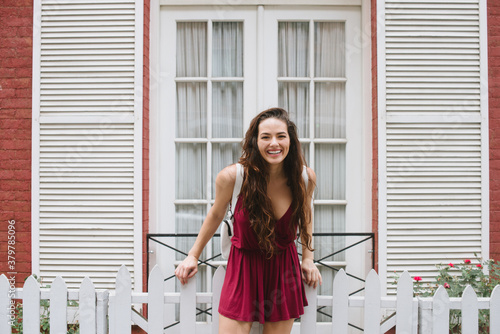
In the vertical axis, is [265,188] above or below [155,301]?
above

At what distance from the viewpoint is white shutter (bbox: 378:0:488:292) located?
3084 mm

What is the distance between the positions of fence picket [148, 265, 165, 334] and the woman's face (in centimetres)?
84

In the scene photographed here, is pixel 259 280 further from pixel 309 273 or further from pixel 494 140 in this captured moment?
pixel 494 140

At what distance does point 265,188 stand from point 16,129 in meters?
2.31

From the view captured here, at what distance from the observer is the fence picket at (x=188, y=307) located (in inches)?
81.4

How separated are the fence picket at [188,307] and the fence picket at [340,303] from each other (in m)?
A: 0.74

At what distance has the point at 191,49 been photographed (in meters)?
3.41

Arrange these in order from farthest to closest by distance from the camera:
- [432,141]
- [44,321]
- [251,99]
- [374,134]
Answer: [251,99], [374,134], [432,141], [44,321]

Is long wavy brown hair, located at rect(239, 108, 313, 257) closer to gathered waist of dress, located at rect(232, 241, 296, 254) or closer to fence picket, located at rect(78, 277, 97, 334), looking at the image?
gathered waist of dress, located at rect(232, 241, 296, 254)

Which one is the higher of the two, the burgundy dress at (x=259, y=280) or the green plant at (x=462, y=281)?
the burgundy dress at (x=259, y=280)

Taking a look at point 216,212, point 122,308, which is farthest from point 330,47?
point 122,308

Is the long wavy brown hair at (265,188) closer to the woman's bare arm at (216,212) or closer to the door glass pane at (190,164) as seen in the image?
the woman's bare arm at (216,212)

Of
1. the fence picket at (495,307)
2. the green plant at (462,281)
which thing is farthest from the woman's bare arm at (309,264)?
the green plant at (462,281)

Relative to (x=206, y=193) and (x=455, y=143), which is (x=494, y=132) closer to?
(x=455, y=143)
